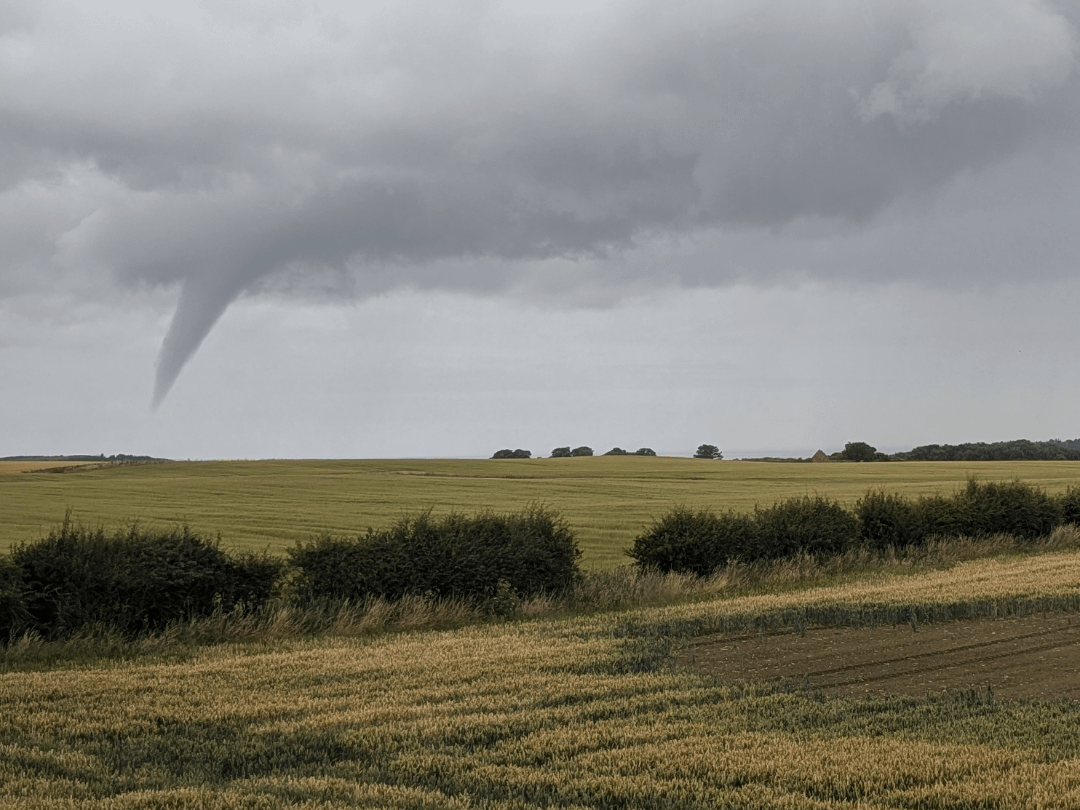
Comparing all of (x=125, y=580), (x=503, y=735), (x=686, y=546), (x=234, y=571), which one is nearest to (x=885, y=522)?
(x=686, y=546)

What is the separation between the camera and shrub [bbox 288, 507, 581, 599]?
18000 mm

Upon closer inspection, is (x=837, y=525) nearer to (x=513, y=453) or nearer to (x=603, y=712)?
(x=603, y=712)

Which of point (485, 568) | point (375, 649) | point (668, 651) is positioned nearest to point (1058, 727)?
point (668, 651)

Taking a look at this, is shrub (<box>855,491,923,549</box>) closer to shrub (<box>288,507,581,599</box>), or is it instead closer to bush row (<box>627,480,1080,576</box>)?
bush row (<box>627,480,1080,576</box>)

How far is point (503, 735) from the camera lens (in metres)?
9.25

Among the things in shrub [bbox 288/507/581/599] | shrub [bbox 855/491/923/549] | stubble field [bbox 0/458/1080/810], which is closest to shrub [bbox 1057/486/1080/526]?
shrub [bbox 855/491/923/549]

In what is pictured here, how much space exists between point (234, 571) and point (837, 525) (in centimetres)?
1638

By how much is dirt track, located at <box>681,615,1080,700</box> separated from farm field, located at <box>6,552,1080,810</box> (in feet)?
0.67

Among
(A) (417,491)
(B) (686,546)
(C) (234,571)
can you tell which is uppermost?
(A) (417,491)

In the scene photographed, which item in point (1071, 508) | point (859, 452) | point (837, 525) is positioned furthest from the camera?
point (859, 452)

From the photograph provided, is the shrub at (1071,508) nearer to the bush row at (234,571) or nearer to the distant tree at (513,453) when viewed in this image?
the bush row at (234,571)

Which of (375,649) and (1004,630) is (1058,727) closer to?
(1004,630)

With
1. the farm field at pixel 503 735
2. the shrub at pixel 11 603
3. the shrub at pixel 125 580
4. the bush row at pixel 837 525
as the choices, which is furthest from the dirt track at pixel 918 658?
the shrub at pixel 11 603

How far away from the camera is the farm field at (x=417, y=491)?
33.3 meters
